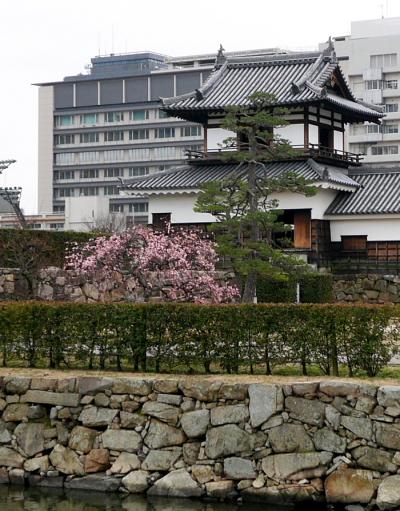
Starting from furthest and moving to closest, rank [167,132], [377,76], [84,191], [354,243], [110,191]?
[84,191] < [110,191] < [167,132] < [377,76] < [354,243]

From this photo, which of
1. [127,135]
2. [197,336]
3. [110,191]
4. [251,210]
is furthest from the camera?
[110,191]

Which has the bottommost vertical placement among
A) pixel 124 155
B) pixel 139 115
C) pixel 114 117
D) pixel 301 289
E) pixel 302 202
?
pixel 301 289

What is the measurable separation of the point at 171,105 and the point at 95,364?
22580 mm

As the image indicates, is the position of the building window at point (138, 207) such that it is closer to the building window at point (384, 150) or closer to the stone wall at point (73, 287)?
the building window at point (384, 150)

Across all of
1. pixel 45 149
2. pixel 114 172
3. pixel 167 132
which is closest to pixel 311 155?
pixel 167 132

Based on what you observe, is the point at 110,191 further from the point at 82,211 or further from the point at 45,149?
the point at 82,211

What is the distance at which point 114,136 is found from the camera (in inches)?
3935

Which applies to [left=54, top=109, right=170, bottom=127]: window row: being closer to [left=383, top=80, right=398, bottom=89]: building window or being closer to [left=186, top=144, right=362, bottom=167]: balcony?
[left=383, top=80, right=398, bottom=89]: building window

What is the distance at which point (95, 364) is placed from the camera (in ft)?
67.9

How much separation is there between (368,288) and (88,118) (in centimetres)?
6458

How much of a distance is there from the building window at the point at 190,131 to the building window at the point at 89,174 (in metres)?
9.15

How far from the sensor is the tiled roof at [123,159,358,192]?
1519 inches

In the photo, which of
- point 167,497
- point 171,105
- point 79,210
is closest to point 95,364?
point 167,497

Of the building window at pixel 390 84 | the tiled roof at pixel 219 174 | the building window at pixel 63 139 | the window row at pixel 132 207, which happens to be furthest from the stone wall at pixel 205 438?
the building window at pixel 63 139
